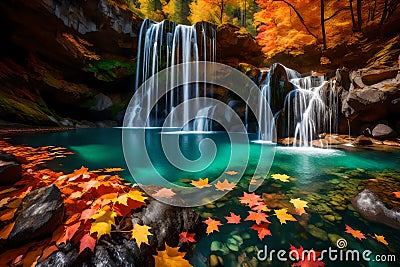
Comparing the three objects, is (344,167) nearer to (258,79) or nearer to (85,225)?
(85,225)

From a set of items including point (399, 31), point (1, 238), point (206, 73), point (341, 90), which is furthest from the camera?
point (206, 73)

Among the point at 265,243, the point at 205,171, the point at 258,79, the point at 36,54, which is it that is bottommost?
the point at 265,243

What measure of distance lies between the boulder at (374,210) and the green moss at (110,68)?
16738 millimetres

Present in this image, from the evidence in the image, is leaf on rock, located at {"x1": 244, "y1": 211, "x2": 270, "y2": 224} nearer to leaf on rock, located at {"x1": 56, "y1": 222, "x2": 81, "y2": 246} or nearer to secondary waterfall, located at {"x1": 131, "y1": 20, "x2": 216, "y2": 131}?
leaf on rock, located at {"x1": 56, "y1": 222, "x2": 81, "y2": 246}

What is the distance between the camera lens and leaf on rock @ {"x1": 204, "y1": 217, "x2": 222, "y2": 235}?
201 cm

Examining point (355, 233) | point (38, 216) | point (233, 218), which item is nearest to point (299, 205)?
point (355, 233)

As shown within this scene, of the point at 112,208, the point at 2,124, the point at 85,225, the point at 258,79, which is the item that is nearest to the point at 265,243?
the point at 112,208

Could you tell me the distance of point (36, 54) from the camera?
41.2ft

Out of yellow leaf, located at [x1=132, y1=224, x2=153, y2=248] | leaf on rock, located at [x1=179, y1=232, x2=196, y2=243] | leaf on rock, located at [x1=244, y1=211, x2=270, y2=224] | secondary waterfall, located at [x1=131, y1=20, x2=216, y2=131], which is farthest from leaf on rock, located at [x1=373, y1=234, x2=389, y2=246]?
secondary waterfall, located at [x1=131, y1=20, x2=216, y2=131]

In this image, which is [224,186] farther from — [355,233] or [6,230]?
[6,230]

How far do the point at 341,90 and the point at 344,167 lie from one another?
6.33m

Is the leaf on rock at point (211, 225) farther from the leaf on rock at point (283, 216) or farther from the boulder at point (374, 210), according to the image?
the boulder at point (374, 210)

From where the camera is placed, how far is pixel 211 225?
209 centimetres

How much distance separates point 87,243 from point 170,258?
0.65m
